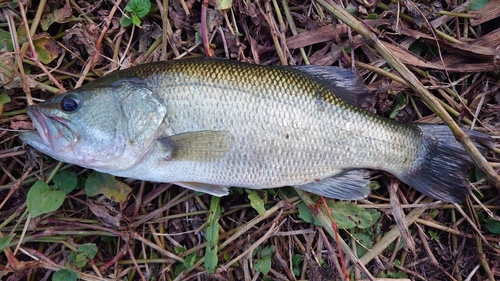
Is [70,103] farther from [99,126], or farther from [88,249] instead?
[88,249]

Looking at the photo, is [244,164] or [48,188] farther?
[48,188]

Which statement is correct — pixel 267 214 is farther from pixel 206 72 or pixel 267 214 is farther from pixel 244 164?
pixel 206 72

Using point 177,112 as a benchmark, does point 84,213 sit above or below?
below

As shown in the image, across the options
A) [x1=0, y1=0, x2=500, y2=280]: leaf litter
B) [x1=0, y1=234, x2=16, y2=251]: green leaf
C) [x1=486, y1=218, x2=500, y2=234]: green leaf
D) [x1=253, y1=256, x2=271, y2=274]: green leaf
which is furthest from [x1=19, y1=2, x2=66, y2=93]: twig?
[x1=486, y1=218, x2=500, y2=234]: green leaf

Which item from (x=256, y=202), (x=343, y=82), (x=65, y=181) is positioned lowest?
(x=65, y=181)

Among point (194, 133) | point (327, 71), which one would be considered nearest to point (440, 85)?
point (327, 71)

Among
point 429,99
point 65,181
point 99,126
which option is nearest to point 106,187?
point 65,181

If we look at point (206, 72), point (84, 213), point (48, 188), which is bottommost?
point (84, 213)
